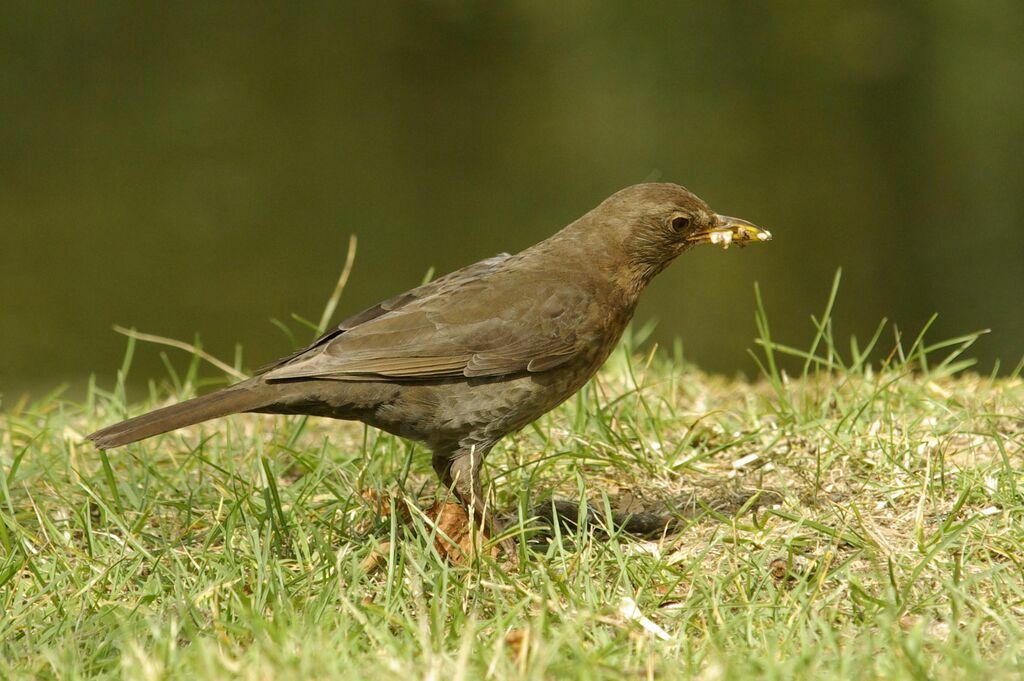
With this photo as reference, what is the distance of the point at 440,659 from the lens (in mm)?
2793

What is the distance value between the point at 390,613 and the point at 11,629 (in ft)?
3.20

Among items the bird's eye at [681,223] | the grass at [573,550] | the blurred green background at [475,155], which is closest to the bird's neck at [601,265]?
the bird's eye at [681,223]

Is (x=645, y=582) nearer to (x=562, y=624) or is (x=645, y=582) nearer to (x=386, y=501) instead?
(x=562, y=624)

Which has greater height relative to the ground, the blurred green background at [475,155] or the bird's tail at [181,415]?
the bird's tail at [181,415]

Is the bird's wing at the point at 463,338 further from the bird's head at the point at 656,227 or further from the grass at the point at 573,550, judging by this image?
the grass at the point at 573,550

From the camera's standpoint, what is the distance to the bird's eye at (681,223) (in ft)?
14.1

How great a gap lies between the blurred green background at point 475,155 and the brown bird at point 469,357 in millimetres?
6127

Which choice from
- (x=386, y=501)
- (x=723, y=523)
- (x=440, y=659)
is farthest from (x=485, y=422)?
(x=440, y=659)

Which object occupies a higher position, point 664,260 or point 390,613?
point 664,260

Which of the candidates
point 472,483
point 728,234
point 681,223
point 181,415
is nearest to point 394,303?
point 472,483

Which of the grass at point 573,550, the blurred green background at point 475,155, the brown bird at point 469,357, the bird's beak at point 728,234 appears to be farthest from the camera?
the blurred green background at point 475,155

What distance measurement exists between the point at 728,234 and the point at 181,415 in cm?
192

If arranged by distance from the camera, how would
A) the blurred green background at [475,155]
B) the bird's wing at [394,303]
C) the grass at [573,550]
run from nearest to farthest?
the grass at [573,550]
the bird's wing at [394,303]
the blurred green background at [475,155]

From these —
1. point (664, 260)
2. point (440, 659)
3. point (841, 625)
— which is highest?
point (664, 260)
